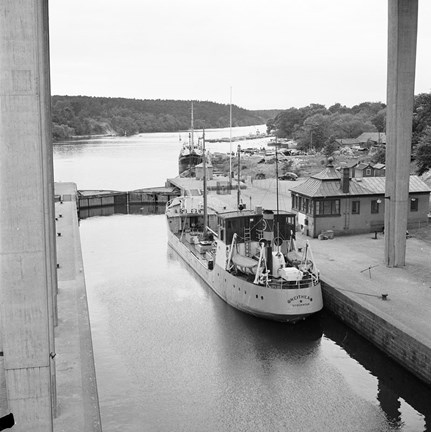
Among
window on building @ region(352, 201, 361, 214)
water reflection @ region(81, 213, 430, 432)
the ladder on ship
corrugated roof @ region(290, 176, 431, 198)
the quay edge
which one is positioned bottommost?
water reflection @ region(81, 213, 430, 432)

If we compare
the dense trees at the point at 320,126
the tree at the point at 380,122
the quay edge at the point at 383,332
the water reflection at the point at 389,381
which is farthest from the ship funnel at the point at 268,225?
the tree at the point at 380,122

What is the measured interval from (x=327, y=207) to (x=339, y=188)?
1551 mm

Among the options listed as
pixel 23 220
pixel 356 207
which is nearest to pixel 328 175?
pixel 356 207

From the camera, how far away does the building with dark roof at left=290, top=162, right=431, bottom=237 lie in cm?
3412

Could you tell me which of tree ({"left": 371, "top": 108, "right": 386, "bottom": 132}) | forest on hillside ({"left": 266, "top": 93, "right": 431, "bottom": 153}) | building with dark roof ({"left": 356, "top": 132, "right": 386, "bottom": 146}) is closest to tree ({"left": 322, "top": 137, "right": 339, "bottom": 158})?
forest on hillside ({"left": 266, "top": 93, "right": 431, "bottom": 153})

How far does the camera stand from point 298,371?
66.5 feet

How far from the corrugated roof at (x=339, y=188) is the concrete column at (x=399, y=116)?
6.86 metres

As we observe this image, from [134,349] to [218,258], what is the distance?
7.43m

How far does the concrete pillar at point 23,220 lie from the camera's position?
36.0ft

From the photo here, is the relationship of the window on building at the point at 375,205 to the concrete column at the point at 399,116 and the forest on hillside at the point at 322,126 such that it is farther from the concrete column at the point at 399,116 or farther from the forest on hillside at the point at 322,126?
the forest on hillside at the point at 322,126

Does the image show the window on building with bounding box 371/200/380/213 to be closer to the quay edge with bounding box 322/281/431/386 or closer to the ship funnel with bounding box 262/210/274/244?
the ship funnel with bounding box 262/210/274/244

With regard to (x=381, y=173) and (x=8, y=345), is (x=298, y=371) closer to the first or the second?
(x=8, y=345)

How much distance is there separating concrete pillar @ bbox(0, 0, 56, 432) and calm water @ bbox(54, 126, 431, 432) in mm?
4880

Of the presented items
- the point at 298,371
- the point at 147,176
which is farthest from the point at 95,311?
the point at 147,176
